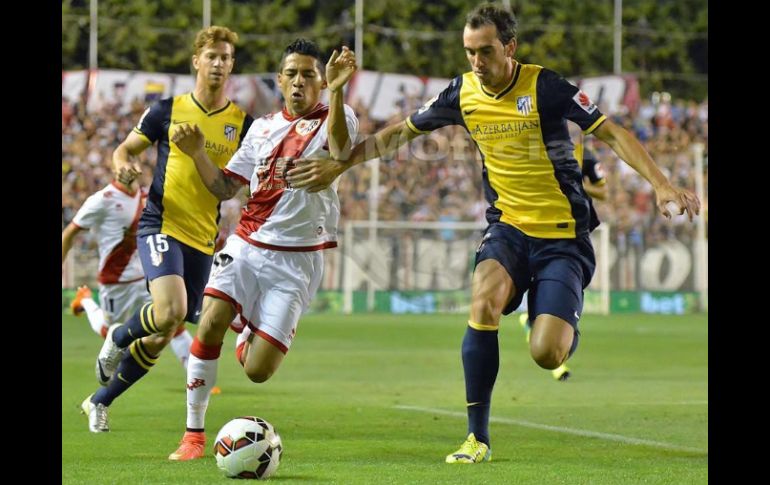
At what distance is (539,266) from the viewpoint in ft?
25.1

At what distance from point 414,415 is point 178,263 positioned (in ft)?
7.78

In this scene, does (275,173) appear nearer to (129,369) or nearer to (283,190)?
(283,190)

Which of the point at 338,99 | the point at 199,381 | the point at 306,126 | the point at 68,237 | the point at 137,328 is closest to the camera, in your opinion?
the point at 338,99

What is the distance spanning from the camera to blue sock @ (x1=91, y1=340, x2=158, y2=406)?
8.91m

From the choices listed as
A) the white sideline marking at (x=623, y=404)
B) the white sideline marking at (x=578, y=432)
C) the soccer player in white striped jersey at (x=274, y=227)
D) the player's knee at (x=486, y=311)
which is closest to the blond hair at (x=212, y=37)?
the soccer player in white striped jersey at (x=274, y=227)

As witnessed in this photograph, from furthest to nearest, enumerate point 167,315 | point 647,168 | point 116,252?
point 116,252 < point 167,315 < point 647,168

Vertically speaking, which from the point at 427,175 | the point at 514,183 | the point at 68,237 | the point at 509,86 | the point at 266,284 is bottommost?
the point at 266,284

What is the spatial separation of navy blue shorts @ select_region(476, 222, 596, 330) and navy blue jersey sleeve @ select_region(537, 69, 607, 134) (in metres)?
0.77

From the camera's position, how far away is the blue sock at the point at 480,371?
738 centimetres

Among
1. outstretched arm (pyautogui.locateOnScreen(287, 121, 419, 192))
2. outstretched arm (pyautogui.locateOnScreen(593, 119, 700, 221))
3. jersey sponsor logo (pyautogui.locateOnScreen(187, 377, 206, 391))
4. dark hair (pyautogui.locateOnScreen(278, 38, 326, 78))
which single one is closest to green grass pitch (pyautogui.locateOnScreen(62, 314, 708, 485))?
jersey sponsor logo (pyautogui.locateOnScreen(187, 377, 206, 391))

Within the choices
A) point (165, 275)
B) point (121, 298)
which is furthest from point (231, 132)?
point (121, 298)

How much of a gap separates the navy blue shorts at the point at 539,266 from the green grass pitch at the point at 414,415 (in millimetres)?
934

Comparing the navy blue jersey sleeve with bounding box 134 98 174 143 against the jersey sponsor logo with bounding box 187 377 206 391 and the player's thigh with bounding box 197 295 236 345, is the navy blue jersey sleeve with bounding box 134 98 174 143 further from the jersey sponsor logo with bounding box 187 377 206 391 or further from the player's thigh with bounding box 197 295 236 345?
the jersey sponsor logo with bounding box 187 377 206 391

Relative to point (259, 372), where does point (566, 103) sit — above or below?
above
